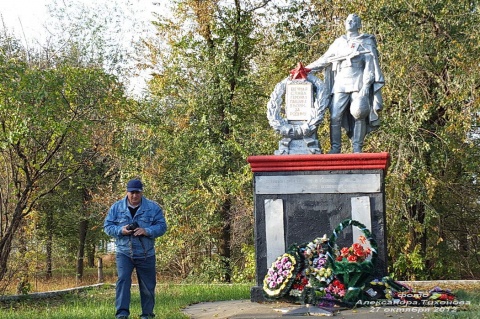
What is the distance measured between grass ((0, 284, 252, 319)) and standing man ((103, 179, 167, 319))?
46 cm

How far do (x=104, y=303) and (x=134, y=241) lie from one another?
2896mm

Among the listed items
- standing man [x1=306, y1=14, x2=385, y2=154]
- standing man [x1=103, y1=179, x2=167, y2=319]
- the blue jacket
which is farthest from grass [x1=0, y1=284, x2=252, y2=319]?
standing man [x1=306, y1=14, x2=385, y2=154]

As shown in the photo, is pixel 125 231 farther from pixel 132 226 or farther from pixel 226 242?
pixel 226 242

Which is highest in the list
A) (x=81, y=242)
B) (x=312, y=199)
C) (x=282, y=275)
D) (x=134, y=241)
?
(x=312, y=199)

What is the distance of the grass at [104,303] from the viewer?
27.9 ft

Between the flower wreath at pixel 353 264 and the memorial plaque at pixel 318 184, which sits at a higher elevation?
the memorial plaque at pixel 318 184

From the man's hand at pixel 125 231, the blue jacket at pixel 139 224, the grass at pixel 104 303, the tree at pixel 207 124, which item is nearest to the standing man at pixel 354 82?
the grass at pixel 104 303

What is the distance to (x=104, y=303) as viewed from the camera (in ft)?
33.3

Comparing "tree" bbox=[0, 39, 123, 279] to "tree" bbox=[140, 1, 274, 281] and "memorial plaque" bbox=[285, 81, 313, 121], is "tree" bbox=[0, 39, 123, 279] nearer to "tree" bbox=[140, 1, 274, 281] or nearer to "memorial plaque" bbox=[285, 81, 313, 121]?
"memorial plaque" bbox=[285, 81, 313, 121]

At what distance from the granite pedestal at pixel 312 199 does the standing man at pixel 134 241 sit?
71.7 inches

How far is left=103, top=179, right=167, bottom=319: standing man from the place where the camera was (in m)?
7.56

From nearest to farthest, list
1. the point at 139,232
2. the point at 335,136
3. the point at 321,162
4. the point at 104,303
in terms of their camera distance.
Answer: the point at 139,232, the point at 321,162, the point at 335,136, the point at 104,303

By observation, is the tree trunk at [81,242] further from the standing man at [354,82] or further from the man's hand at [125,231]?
the man's hand at [125,231]

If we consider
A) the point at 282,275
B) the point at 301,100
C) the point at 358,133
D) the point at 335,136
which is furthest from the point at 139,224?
the point at 358,133
